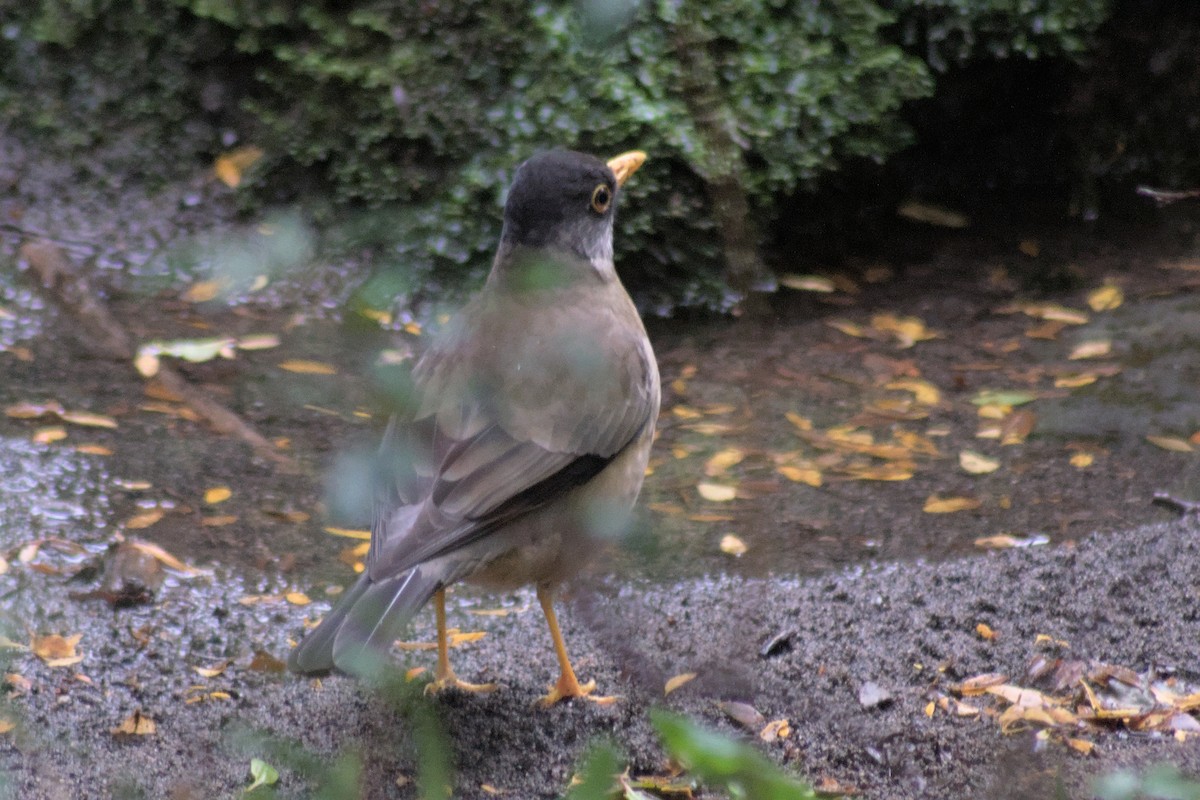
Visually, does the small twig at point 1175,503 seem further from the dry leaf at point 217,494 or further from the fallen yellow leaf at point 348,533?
the dry leaf at point 217,494

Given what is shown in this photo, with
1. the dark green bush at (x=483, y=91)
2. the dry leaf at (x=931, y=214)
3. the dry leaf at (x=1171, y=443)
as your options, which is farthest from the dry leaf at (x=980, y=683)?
the dry leaf at (x=931, y=214)

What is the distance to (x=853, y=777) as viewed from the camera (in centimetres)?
359

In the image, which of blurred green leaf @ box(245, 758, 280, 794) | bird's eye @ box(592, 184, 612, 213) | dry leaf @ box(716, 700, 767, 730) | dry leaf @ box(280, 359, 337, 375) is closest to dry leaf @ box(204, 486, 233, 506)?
dry leaf @ box(280, 359, 337, 375)

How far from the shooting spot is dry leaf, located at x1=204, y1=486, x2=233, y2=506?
5516 mm

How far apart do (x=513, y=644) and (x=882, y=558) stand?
1.51m

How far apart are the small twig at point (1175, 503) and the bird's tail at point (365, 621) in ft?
10.3

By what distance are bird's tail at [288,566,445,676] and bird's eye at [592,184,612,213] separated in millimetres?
1519

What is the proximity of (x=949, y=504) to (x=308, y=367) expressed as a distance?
2.95 m

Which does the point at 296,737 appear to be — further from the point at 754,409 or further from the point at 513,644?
the point at 754,409

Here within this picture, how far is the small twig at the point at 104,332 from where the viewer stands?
6082 mm

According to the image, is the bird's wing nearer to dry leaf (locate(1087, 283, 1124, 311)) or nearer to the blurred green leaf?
the blurred green leaf

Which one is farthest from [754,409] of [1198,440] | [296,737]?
[296,737]

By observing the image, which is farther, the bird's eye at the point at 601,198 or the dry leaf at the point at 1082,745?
the bird's eye at the point at 601,198

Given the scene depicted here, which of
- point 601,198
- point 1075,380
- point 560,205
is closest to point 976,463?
point 1075,380
